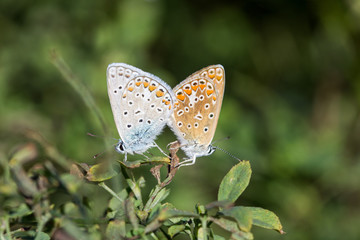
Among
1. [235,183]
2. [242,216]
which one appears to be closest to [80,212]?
[242,216]

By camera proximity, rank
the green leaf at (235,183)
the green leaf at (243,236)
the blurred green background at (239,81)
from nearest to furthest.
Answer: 1. the green leaf at (243,236)
2. the green leaf at (235,183)
3. the blurred green background at (239,81)

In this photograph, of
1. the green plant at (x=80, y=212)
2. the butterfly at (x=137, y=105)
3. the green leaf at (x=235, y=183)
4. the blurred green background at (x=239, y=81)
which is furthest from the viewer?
the blurred green background at (x=239, y=81)

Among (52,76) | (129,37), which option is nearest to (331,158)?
(129,37)

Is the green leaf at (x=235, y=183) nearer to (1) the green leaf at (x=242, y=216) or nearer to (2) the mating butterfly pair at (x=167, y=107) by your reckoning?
(1) the green leaf at (x=242, y=216)

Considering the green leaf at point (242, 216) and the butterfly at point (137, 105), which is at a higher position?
the green leaf at point (242, 216)

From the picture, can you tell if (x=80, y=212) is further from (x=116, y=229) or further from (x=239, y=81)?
(x=239, y=81)

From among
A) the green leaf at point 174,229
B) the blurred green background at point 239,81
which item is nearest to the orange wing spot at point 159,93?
the blurred green background at point 239,81
